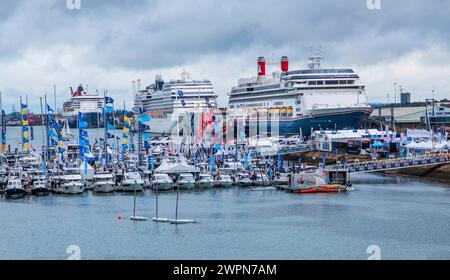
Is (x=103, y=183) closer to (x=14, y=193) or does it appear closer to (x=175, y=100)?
(x=14, y=193)

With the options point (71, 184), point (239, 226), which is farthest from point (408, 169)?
point (239, 226)

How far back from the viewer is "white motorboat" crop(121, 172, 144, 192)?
2153 inches

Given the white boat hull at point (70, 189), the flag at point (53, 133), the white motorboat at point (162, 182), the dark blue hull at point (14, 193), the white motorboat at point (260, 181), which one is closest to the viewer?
the dark blue hull at point (14, 193)

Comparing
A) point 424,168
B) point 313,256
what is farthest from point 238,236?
point 424,168

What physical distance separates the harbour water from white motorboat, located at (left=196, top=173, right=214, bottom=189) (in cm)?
214

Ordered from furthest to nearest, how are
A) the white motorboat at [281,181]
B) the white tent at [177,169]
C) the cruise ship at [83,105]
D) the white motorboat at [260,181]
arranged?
the cruise ship at [83,105] < the white tent at [177,169] < the white motorboat at [281,181] < the white motorboat at [260,181]

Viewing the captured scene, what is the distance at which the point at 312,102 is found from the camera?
297ft

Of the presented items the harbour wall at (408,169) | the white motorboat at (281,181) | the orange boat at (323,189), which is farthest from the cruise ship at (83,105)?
the orange boat at (323,189)

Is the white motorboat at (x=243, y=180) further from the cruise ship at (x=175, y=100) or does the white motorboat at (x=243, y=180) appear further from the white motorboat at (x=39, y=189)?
the cruise ship at (x=175, y=100)

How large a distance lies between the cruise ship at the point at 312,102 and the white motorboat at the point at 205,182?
32584mm

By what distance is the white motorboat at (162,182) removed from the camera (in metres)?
55.6

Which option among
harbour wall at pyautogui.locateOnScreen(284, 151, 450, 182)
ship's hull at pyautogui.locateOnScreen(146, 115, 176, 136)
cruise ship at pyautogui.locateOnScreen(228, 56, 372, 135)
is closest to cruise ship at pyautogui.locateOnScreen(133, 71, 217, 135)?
ship's hull at pyautogui.locateOnScreen(146, 115, 176, 136)

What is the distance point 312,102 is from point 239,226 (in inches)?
2047
